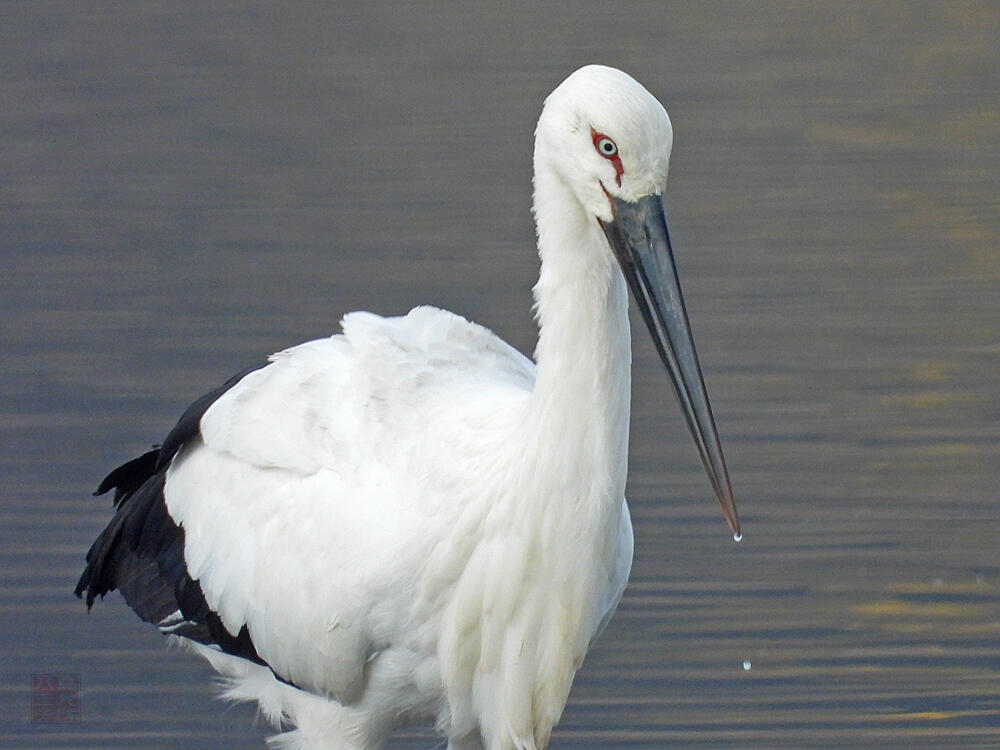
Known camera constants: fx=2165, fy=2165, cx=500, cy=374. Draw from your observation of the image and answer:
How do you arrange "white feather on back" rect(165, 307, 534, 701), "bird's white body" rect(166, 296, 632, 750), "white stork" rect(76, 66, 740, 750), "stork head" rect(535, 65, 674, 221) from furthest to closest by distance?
"white feather on back" rect(165, 307, 534, 701) < "bird's white body" rect(166, 296, 632, 750) < "white stork" rect(76, 66, 740, 750) < "stork head" rect(535, 65, 674, 221)

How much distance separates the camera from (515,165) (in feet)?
33.0

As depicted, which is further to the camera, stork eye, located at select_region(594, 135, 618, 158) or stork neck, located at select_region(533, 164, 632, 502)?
stork neck, located at select_region(533, 164, 632, 502)

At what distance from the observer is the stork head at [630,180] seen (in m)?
3.95

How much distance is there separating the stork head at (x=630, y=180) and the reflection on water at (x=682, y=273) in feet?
5.06

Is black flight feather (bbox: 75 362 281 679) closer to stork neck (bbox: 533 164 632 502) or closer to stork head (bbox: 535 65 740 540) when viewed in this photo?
stork neck (bbox: 533 164 632 502)

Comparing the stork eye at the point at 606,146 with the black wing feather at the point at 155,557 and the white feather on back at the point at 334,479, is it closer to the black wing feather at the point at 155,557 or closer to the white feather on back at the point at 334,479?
the white feather on back at the point at 334,479

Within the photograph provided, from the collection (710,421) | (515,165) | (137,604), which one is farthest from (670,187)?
(710,421)

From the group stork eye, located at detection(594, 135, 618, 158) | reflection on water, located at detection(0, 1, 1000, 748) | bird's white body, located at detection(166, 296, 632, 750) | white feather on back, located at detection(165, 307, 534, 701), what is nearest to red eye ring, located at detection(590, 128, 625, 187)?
stork eye, located at detection(594, 135, 618, 158)

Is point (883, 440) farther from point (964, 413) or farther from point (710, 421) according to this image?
point (710, 421)

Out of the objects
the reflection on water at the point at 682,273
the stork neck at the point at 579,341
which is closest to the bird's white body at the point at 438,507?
the stork neck at the point at 579,341

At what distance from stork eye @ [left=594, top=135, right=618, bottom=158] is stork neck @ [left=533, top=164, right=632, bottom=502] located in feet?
0.46

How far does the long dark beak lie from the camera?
4012 mm

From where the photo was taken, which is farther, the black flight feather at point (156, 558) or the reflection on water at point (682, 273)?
the reflection on water at point (682, 273)

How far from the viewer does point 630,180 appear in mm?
3984
